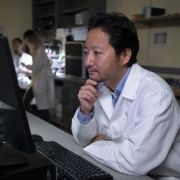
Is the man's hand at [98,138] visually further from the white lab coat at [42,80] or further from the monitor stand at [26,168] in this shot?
the white lab coat at [42,80]

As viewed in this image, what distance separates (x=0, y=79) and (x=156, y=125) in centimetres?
56

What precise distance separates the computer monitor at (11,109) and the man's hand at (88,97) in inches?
19.5

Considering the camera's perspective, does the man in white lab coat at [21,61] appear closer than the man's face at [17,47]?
Yes

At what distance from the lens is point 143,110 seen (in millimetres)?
1002

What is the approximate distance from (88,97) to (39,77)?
255cm

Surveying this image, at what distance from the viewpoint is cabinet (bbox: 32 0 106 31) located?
367cm

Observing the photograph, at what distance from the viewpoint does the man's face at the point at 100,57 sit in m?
1.12

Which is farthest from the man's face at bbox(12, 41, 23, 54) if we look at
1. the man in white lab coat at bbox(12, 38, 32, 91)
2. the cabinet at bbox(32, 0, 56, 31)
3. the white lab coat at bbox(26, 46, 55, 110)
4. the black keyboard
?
the black keyboard

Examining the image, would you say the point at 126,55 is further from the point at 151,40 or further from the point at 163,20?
the point at 151,40

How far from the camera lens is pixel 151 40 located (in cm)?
317

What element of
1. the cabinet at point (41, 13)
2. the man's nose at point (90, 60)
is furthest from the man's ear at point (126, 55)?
the cabinet at point (41, 13)

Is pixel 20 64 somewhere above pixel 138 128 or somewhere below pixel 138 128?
below

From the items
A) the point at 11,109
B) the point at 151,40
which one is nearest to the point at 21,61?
the point at 151,40

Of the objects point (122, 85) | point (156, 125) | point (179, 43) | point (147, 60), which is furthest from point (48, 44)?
point (156, 125)
